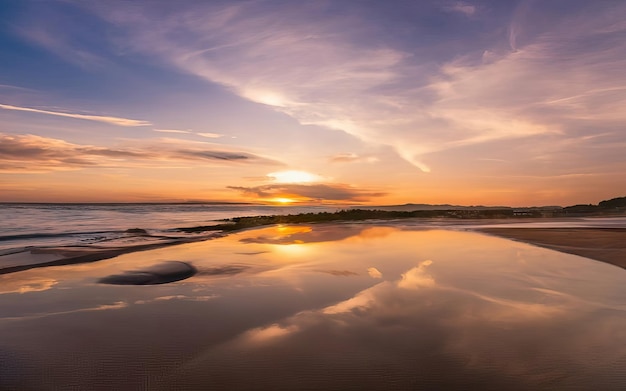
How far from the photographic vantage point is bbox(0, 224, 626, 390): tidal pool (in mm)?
5160

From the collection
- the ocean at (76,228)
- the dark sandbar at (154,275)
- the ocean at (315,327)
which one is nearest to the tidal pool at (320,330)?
the ocean at (315,327)

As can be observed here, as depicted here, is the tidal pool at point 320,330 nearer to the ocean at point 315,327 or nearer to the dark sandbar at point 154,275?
the ocean at point 315,327

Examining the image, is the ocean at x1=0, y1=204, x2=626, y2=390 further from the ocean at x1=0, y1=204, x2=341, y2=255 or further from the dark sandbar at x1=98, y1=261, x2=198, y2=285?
the ocean at x1=0, y1=204, x2=341, y2=255

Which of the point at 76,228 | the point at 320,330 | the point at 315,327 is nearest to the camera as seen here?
the point at 320,330

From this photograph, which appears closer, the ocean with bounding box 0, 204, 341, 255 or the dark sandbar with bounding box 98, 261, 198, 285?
the dark sandbar with bounding box 98, 261, 198, 285

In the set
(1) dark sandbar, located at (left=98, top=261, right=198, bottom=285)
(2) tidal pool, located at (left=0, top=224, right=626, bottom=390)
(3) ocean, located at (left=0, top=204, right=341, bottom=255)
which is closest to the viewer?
(2) tidal pool, located at (left=0, top=224, right=626, bottom=390)

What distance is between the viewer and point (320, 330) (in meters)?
7.05

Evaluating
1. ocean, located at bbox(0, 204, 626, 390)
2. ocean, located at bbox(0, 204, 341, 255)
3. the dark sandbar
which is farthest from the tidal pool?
ocean, located at bbox(0, 204, 341, 255)

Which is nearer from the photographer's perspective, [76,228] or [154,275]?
[154,275]

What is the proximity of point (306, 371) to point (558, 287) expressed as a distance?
8.29m

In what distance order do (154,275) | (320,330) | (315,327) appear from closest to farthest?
(320,330) < (315,327) < (154,275)

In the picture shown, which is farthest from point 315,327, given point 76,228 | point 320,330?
point 76,228

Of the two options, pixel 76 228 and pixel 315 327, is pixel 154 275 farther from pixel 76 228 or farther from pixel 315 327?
pixel 76 228

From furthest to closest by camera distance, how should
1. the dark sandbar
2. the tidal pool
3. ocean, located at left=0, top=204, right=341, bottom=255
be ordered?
ocean, located at left=0, top=204, right=341, bottom=255, the dark sandbar, the tidal pool
